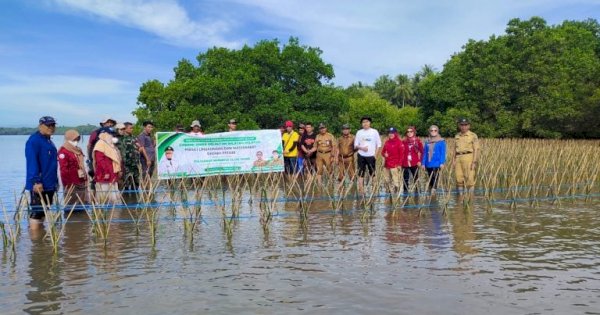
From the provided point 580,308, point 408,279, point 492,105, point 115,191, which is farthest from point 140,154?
point 492,105

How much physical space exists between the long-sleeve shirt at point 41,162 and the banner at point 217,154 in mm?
3179

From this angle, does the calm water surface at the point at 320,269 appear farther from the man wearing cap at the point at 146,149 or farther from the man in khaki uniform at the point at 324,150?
the man in khaki uniform at the point at 324,150

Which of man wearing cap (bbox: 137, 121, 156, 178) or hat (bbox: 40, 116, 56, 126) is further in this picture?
man wearing cap (bbox: 137, 121, 156, 178)

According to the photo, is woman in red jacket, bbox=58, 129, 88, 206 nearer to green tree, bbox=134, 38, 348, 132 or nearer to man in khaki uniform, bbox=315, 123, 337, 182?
man in khaki uniform, bbox=315, 123, 337, 182

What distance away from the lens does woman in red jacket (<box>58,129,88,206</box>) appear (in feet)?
27.0

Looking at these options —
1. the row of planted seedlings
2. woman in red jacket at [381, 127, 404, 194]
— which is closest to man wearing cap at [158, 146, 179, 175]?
woman in red jacket at [381, 127, 404, 194]

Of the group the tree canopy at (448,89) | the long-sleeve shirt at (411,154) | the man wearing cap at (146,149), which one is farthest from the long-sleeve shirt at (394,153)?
the tree canopy at (448,89)

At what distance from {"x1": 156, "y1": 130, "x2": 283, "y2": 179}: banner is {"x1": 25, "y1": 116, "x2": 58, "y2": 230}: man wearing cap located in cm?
317

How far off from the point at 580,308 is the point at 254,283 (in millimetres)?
2764

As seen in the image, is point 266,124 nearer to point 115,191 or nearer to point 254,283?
point 115,191

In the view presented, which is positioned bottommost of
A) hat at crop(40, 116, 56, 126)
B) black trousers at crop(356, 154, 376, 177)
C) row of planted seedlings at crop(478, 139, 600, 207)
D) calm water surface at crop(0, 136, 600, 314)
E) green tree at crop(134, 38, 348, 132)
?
calm water surface at crop(0, 136, 600, 314)

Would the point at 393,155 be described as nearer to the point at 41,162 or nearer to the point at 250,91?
the point at 41,162

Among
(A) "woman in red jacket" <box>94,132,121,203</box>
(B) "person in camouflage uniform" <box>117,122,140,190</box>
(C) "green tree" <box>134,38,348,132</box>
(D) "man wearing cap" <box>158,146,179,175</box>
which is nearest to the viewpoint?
(A) "woman in red jacket" <box>94,132,121,203</box>

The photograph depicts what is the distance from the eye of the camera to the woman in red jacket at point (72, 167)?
8.24 m
